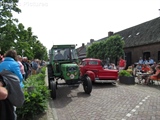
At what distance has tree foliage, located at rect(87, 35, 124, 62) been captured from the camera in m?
24.4

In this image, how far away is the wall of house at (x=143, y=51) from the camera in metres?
22.3

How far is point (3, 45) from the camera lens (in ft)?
74.8

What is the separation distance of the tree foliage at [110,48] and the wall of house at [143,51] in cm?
284

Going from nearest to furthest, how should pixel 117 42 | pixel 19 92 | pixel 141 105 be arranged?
pixel 19 92 < pixel 141 105 < pixel 117 42

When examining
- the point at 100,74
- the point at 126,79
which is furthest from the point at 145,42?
the point at 100,74

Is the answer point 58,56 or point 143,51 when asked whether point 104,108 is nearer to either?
point 58,56

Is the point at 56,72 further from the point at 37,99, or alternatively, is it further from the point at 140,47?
the point at 140,47

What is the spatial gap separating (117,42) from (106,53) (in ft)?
9.15

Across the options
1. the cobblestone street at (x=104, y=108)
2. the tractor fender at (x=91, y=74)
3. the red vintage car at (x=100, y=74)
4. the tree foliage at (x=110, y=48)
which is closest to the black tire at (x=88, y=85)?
the cobblestone street at (x=104, y=108)

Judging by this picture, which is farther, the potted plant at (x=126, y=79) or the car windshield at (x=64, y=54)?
the potted plant at (x=126, y=79)

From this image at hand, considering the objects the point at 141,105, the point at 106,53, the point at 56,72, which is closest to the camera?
the point at 141,105

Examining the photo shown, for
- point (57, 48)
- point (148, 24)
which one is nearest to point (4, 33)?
point (57, 48)

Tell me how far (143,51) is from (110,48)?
437 centimetres

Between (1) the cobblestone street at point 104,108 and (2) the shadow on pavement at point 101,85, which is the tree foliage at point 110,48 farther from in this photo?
(1) the cobblestone street at point 104,108
